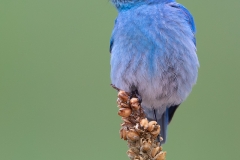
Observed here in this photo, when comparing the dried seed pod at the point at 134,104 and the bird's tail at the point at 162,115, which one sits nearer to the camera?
the dried seed pod at the point at 134,104

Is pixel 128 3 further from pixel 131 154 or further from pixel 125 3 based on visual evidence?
pixel 131 154

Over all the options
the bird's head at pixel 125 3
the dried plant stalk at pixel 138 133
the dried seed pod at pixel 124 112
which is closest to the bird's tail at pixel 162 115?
the bird's head at pixel 125 3

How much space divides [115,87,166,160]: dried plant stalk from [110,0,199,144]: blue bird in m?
1.16

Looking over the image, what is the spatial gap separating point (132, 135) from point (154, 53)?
1.54m

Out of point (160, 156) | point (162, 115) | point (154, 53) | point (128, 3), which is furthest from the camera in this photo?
point (162, 115)

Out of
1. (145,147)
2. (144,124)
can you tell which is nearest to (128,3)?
(144,124)

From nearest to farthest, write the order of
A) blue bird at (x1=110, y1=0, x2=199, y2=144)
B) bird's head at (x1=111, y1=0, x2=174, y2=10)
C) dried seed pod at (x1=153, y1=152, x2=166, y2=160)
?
dried seed pod at (x1=153, y1=152, x2=166, y2=160)
blue bird at (x1=110, y1=0, x2=199, y2=144)
bird's head at (x1=111, y1=0, x2=174, y2=10)

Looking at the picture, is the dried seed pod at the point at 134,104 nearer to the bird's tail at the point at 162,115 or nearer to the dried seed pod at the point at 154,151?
the dried seed pod at the point at 154,151

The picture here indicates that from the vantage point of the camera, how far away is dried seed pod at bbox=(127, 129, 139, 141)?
293 centimetres

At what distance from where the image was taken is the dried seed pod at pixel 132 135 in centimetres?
293

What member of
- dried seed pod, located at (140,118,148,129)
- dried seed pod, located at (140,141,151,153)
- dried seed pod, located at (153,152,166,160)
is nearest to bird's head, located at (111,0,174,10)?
dried seed pod, located at (140,118,148,129)

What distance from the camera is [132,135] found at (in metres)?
2.95

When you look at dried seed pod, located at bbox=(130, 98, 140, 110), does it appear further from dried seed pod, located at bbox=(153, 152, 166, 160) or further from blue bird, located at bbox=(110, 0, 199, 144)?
blue bird, located at bbox=(110, 0, 199, 144)

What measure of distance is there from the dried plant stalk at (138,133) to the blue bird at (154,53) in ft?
3.82
